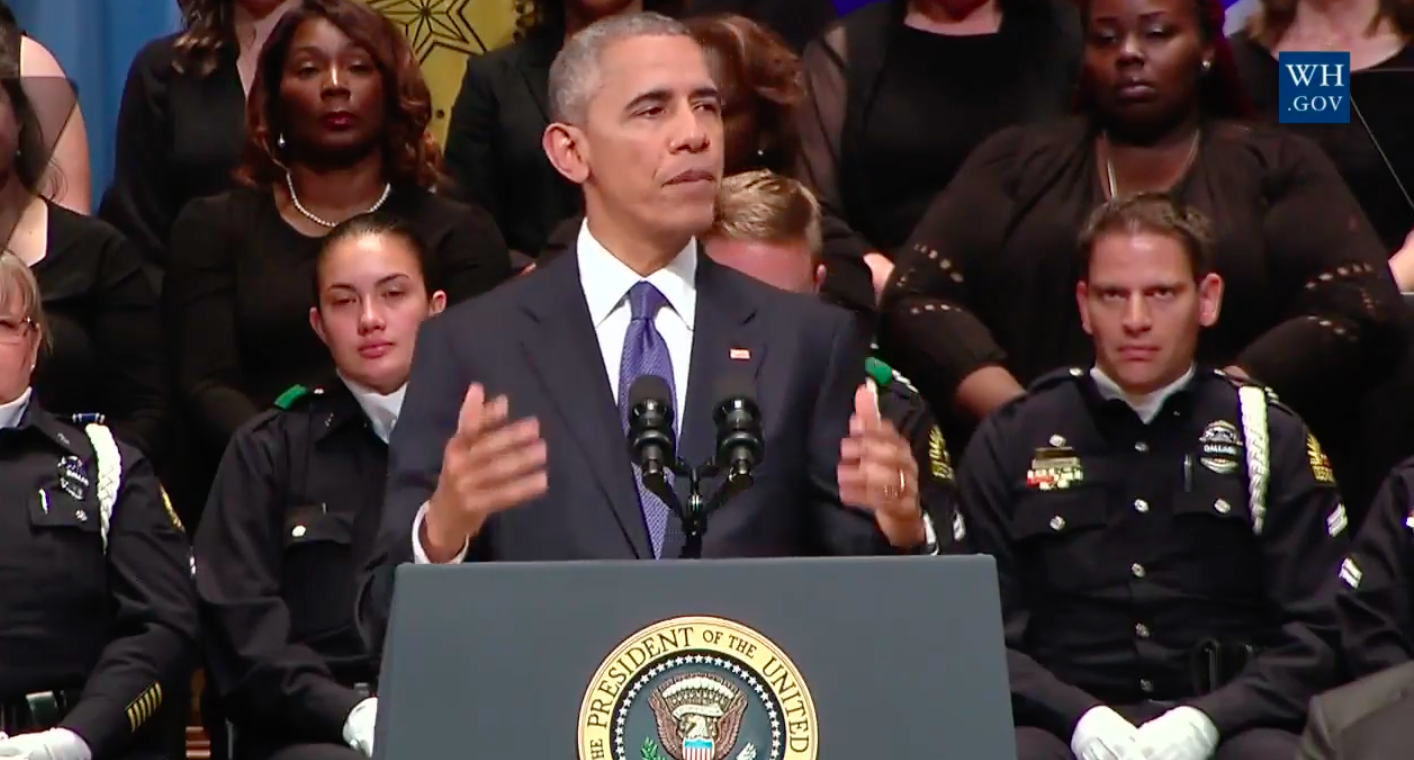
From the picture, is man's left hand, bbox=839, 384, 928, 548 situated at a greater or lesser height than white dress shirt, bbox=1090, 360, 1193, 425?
lesser

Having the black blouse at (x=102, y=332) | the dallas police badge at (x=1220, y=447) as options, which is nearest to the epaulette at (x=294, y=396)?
the black blouse at (x=102, y=332)

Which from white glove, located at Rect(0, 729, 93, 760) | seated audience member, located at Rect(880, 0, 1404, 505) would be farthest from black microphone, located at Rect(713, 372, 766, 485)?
seated audience member, located at Rect(880, 0, 1404, 505)

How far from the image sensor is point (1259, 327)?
5133 mm

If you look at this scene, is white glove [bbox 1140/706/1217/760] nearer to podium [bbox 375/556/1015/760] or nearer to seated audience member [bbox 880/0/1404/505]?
seated audience member [bbox 880/0/1404/505]

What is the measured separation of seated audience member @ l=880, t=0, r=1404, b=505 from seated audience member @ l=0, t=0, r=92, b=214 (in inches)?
72.5

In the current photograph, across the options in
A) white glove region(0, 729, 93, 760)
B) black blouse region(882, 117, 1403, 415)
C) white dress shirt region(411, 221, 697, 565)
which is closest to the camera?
white dress shirt region(411, 221, 697, 565)

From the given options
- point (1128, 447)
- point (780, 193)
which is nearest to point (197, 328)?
point (780, 193)

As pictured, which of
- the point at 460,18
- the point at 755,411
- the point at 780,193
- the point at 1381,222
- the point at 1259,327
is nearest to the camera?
the point at 755,411

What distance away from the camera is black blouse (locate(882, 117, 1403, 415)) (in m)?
5.04

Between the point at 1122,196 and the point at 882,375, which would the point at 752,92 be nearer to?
the point at 1122,196

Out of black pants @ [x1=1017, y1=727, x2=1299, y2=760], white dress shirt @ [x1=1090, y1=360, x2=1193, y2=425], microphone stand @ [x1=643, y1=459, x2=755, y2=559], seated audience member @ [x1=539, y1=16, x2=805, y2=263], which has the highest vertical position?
seated audience member @ [x1=539, y1=16, x2=805, y2=263]

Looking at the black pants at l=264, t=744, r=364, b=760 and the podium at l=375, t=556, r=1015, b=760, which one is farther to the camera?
the black pants at l=264, t=744, r=364, b=760

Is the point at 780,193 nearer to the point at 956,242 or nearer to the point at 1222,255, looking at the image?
the point at 956,242

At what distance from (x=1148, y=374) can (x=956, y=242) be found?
668 mm
